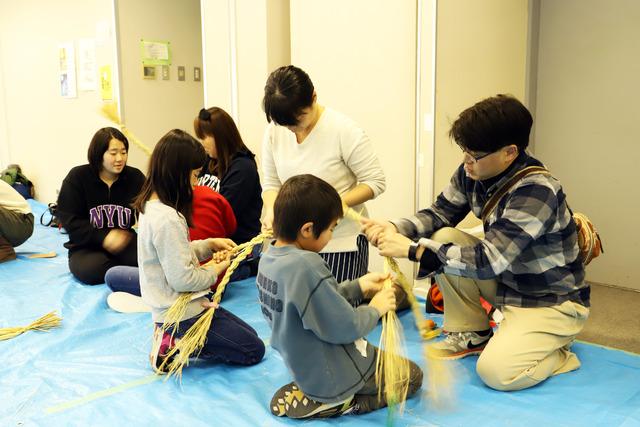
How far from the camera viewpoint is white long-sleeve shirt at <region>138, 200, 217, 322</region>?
7.47 feet

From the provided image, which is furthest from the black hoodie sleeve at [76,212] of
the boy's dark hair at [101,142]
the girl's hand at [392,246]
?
the girl's hand at [392,246]

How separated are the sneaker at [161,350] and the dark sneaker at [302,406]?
1.80 ft

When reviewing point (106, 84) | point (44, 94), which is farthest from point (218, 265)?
point (44, 94)

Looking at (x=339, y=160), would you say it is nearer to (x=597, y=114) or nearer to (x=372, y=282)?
(x=372, y=282)

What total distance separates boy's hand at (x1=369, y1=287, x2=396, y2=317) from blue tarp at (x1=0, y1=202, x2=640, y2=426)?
38 centimetres

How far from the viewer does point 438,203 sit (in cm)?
260

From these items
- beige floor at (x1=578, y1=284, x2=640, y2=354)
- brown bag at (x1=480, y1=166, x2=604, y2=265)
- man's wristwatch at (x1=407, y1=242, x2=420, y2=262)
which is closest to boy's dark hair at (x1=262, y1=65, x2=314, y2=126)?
man's wristwatch at (x1=407, y1=242, x2=420, y2=262)

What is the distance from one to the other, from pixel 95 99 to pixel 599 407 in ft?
17.2

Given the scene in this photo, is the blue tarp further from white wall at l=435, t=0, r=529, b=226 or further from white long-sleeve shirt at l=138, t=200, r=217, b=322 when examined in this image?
white wall at l=435, t=0, r=529, b=226

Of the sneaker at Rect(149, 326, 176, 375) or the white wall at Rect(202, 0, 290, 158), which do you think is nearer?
the sneaker at Rect(149, 326, 176, 375)

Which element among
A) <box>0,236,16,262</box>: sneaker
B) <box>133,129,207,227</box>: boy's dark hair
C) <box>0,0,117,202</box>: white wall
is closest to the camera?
<box>133,129,207,227</box>: boy's dark hair

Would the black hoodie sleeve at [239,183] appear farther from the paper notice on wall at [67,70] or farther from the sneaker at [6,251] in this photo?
the paper notice on wall at [67,70]

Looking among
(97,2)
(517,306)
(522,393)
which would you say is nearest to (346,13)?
(517,306)

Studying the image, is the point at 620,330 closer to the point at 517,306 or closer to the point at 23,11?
the point at 517,306
